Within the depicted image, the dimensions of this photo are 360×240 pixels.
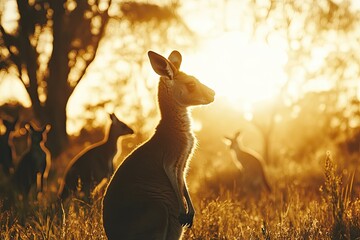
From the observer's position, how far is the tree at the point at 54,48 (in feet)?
47.5

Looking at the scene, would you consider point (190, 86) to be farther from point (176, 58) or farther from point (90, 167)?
point (90, 167)

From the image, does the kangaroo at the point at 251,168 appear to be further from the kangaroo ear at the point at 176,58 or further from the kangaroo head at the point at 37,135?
the kangaroo ear at the point at 176,58

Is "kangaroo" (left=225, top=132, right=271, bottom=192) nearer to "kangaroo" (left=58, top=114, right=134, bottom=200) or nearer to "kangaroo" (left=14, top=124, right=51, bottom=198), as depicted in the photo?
"kangaroo" (left=58, top=114, right=134, bottom=200)

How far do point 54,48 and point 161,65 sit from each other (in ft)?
32.1

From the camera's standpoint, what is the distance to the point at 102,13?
15.0m

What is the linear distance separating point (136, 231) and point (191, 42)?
1454 centimetres

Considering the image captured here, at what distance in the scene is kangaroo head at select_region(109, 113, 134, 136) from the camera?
11195mm

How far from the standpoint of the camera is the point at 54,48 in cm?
1466

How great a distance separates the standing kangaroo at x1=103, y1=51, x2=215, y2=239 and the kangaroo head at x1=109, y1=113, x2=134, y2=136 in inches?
216

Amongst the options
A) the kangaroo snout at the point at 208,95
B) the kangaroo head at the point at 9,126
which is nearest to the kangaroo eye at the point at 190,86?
the kangaroo snout at the point at 208,95

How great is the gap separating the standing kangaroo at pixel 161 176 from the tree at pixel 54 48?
920 centimetres

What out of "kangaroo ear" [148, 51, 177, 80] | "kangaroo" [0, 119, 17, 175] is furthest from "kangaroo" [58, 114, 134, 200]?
"kangaroo ear" [148, 51, 177, 80]

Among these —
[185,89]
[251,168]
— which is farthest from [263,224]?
[251,168]

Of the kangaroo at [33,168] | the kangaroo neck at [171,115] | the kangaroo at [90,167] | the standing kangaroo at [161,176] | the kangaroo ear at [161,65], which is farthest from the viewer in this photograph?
the kangaroo at [33,168]
